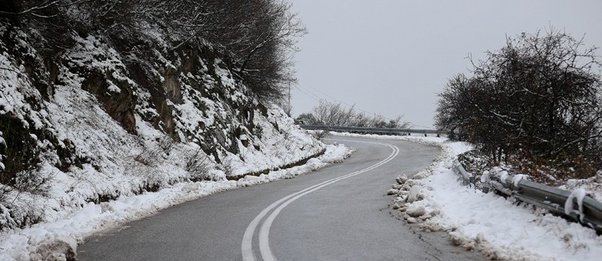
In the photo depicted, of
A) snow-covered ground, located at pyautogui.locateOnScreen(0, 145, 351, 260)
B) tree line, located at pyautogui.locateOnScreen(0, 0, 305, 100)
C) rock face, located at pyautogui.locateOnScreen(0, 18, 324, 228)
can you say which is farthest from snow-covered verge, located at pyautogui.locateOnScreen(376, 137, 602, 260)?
tree line, located at pyautogui.locateOnScreen(0, 0, 305, 100)

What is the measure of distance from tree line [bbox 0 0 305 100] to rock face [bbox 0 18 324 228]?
1.53 ft

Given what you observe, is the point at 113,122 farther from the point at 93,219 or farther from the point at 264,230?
the point at 264,230

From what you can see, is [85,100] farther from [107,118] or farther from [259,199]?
[259,199]

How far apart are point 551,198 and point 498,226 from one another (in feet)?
2.89

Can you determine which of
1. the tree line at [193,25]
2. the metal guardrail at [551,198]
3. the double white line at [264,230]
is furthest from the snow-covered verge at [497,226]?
the tree line at [193,25]

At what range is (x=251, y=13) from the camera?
24922 mm

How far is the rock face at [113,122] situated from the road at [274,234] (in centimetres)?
180

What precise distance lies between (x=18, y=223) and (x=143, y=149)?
6.65 m

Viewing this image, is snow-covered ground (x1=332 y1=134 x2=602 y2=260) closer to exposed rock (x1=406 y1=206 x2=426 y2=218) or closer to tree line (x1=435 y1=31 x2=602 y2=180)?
exposed rock (x1=406 y1=206 x2=426 y2=218)

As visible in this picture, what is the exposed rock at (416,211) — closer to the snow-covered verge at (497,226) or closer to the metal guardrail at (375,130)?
the snow-covered verge at (497,226)

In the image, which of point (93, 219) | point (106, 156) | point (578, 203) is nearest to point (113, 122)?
point (106, 156)

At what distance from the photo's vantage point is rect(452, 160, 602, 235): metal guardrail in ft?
18.1

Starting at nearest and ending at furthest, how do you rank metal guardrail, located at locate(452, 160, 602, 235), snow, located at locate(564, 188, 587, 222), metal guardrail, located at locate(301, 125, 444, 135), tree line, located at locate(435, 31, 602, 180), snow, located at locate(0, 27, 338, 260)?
metal guardrail, located at locate(452, 160, 602, 235) → snow, located at locate(564, 188, 587, 222) → snow, located at locate(0, 27, 338, 260) → tree line, located at locate(435, 31, 602, 180) → metal guardrail, located at locate(301, 125, 444, 135)

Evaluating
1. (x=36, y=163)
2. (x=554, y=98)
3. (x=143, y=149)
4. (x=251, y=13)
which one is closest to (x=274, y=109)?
(x=251, y=13)
